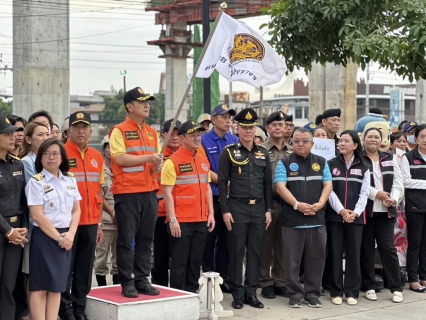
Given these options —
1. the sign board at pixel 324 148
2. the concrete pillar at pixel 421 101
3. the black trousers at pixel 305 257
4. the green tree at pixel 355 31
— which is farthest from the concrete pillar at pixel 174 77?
the black trousers at pixel 305 257

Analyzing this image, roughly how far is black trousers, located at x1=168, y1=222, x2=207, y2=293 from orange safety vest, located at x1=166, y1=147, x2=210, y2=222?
0.10 m

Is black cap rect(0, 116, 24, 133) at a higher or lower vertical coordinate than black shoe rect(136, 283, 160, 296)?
higher

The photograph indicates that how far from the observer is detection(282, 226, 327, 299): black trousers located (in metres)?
8.45

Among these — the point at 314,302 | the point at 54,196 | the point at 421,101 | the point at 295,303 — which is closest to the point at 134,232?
the point at 54,196

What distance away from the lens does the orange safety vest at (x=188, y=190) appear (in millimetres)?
8016

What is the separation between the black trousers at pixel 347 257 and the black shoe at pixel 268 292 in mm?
697

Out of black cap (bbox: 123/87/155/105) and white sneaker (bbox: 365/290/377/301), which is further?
white sneaker (bbox: 365/290/377/301)

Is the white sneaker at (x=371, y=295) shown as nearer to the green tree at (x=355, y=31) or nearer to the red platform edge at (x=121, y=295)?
the red platform edge at (x=121, y=295)

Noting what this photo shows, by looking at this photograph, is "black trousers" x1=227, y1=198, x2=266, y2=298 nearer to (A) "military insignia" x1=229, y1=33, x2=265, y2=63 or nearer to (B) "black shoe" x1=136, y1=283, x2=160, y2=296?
(B) "black shoe" x1=136, y1=283, x2=160, y2=296

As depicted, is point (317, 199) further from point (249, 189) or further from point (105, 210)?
point (105, 210)

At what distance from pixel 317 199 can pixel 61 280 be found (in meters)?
3.19

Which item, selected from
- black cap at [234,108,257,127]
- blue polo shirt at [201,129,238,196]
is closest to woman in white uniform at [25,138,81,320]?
black cap at [234,108,257,127]

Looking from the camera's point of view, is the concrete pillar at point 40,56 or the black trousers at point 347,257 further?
the concrete pillar at point 40,56

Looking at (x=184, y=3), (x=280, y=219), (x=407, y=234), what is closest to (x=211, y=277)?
(x=280, y=219)
